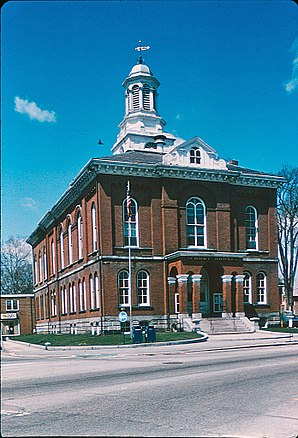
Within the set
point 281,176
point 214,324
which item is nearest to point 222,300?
point 214,324

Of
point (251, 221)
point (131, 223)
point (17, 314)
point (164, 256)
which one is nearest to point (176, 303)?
point (164, 256)

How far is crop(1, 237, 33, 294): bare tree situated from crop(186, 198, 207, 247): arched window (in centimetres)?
3061

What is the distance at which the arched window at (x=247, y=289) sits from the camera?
35.7 meters

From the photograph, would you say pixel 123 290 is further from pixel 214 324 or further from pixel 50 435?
pixel 50 435

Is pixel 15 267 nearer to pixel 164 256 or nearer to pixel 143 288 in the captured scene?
pixel 164 256

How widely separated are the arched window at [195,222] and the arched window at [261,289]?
527 cm

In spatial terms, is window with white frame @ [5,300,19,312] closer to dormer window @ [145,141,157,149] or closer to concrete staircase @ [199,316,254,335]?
dormer window @ [145,141,157,149]

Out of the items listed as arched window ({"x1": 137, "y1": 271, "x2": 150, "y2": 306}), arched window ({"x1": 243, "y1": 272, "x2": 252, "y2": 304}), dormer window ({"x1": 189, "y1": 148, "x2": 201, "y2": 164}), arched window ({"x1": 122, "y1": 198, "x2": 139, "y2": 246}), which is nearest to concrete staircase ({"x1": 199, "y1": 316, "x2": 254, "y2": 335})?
arched window ({"x1": 243, "y1": 272, "x2": 252, "y2": 304})

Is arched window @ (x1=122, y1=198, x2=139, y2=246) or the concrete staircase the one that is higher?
arched window @ (x1=122, y1=198, x2=139, y2=246)

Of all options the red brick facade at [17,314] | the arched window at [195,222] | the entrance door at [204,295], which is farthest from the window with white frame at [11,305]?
the arched window at [195,222]

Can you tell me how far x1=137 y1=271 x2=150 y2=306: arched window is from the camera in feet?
107

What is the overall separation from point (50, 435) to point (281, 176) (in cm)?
245

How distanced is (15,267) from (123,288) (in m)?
30.9

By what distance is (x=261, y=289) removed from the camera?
36844 millimetres
